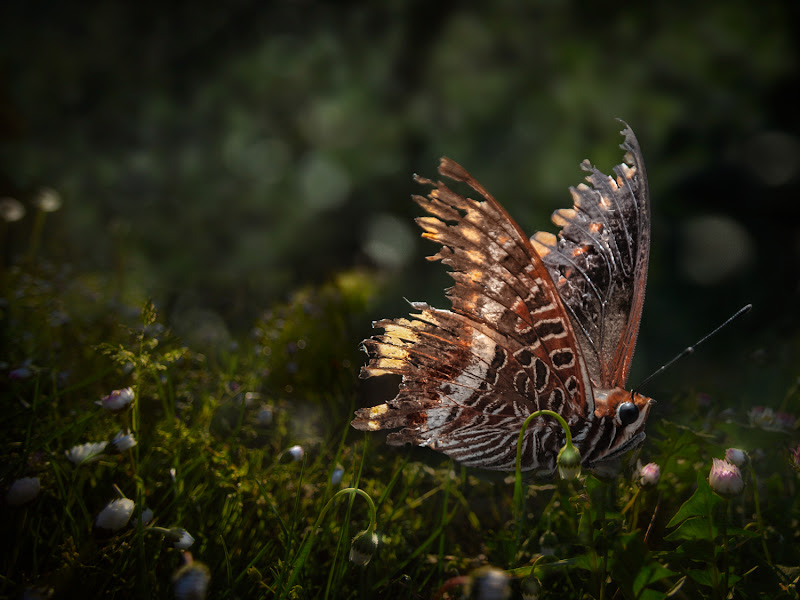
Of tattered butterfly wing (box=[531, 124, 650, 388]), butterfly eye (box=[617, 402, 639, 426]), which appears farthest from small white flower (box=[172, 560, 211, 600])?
tattered butterfly wing (box=[531, 124, 650, 388])

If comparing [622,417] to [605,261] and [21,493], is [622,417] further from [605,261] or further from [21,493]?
[21,493]

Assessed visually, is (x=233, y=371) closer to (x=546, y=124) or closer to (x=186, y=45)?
(x=546, y=124)

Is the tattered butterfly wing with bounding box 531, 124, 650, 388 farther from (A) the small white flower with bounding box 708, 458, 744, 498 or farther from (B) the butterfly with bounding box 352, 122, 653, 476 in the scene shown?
(A) the small white flower with bounding box 708, 458, 744, 498

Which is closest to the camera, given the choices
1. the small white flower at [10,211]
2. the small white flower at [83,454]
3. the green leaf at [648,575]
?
the green leaf at [648,575]

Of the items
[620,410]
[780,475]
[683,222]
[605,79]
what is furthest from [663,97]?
[620,410]

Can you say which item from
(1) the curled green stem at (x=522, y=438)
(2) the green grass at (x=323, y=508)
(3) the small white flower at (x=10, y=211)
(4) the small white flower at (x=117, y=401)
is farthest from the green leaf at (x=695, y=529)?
(3) the small white flower at (x=10, y=211)

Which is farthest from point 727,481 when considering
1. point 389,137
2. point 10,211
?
point 10,211

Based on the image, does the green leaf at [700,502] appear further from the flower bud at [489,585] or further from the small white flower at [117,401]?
the small white flower at [117,401]
